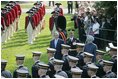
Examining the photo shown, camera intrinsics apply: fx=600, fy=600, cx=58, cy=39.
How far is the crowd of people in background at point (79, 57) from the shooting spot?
12086 mm

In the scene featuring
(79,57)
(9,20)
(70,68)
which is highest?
(9,20)

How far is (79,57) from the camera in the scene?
45.8 feet

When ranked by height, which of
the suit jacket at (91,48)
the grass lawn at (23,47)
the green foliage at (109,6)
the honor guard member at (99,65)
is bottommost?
the grass lawn at (23,47)

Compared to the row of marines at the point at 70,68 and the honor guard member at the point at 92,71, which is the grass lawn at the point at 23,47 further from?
the honor guard member at the point at 92,71

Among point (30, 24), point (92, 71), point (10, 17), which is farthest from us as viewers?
point (10, 17)

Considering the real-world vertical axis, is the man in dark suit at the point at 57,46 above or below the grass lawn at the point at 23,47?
above

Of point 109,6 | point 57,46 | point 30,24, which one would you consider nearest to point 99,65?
point 57,46

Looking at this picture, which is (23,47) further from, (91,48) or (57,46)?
(91,48)

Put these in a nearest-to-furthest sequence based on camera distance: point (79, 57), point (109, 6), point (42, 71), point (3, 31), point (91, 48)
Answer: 1. point (42, 71)
2. point (79, 57)
3. point (91, 48)
4. point (109, 6)
5. point (3, 31)

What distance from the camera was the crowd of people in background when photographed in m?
12.1

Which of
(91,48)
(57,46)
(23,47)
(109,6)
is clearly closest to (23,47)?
(23,47)

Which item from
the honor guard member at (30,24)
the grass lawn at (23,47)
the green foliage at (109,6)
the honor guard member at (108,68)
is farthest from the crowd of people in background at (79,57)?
the grass lawn at (23,47)

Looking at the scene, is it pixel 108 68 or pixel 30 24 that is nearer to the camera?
pixel 108 68

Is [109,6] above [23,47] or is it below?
above
